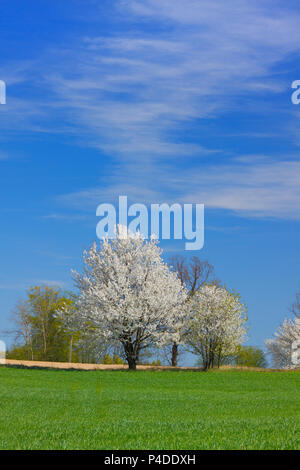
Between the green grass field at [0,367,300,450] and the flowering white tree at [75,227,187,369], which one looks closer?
the green grass field at [0,367,300,450]

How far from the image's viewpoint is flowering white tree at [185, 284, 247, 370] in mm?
44875

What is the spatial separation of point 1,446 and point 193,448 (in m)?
3.73

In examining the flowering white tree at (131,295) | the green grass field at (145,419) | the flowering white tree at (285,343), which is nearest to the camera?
the green grass field at (145,419)

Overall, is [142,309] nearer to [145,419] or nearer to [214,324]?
[214,324]

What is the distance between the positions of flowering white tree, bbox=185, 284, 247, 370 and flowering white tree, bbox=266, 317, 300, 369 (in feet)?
55.6

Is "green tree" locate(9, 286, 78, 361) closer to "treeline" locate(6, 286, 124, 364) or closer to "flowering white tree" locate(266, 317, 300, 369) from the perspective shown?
"treeline" locate(6, 286, 124, 364)

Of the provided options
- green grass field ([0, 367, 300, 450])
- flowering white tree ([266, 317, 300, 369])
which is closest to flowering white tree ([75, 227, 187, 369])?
green grass field ([0, 367, 300, 450])

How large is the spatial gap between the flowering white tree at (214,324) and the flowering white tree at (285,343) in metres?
16.9

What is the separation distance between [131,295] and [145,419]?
2864cm

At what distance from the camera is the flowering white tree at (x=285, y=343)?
203ft

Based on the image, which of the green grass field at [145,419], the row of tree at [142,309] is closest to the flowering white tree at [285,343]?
the row of tree at [142,309]

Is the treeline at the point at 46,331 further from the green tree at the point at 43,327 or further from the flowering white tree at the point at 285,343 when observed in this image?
the flowering white tree at the point at 285,343

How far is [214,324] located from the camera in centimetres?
4506

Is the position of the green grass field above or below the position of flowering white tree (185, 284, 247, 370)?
below
